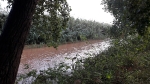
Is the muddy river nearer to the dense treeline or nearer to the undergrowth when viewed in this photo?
the undergrowth

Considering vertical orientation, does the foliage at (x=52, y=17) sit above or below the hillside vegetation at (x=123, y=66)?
above

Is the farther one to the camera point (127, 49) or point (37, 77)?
point (127, 49)

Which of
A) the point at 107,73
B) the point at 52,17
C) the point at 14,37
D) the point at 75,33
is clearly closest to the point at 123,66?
the point at 107,73

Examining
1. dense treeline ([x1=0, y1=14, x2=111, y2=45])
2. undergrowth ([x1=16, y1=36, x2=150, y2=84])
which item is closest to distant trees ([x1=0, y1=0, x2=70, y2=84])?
undergrowth ([x1=16, y1=36, x2=150, y2=84])

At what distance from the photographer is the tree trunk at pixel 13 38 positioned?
2.85 m

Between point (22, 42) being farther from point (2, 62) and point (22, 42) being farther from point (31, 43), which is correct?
point (31, 43)

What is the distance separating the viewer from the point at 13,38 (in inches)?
114

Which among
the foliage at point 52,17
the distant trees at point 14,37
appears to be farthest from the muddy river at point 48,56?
the distant trees at point 14,37

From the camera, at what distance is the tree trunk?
112 inches

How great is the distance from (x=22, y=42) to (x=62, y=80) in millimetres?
3556

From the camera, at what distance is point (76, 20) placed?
2644 cm

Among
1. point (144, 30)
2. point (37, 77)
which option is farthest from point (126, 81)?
point (37, 77)

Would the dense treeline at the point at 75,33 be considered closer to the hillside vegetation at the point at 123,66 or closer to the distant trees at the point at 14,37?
the hillside vegetation at the point at 123,66

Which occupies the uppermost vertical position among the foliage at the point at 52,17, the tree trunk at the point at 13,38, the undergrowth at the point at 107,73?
the foliage at the point at 52,17
